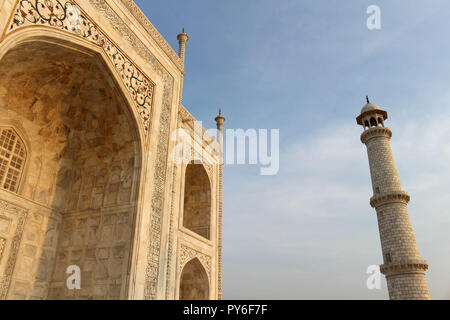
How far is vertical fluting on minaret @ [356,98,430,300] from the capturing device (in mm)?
14938

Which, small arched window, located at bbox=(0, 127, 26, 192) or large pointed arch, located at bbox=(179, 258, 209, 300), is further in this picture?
large pointed arch, located at bbox=(179, 258, 209, 300)

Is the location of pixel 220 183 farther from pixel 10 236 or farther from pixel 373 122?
pixel 373 122

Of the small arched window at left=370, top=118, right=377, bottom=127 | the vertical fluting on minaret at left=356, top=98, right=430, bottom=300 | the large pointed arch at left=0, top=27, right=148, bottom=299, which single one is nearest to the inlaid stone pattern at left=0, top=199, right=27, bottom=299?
the large pointed arch at left=0, top=27, right=148, bottom=299

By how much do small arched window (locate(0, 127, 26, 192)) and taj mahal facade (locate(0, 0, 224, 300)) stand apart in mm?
22

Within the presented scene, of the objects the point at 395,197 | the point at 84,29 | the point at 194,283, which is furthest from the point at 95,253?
the point at 395,197

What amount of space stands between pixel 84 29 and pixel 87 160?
307 cm

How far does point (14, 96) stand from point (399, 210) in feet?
52.1

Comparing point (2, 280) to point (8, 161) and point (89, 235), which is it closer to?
point (89, 235)

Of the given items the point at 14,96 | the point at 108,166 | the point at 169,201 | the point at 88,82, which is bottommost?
the point at 169,201

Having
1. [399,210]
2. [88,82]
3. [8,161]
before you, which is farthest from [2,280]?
[399,210]

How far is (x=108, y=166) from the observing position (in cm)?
814

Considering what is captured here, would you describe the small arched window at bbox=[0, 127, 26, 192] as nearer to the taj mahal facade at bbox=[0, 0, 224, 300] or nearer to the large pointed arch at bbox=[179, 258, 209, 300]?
the taj mahal facade at bbox=[0, 0, 224, 300]

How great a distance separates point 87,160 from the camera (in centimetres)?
836

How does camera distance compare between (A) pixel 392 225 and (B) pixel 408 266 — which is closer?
(B) pixel 408 266
